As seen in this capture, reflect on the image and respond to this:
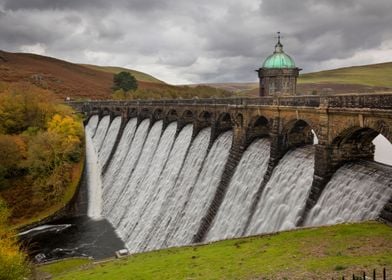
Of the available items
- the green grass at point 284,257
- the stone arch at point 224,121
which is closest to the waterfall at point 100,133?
the stone arch at point 224,121

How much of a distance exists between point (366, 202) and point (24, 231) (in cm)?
5185

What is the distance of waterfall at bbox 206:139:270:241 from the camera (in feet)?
114

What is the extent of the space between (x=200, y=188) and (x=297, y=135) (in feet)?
50.6

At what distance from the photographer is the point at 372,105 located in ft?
74.6

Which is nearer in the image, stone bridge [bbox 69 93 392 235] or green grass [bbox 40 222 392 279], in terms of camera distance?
green grass [bbox 40 222 392 279]

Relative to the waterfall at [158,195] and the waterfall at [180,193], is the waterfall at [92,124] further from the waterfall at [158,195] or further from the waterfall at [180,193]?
the waterfall at [180,193]

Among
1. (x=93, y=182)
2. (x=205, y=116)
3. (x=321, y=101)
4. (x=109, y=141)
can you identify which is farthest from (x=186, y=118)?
(x=321, y=101)

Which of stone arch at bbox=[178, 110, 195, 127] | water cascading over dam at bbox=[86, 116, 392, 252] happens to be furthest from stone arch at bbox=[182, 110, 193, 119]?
water cascading over dam at bbox=[86, 116, 392, 252]

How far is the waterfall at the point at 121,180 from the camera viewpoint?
203 feet

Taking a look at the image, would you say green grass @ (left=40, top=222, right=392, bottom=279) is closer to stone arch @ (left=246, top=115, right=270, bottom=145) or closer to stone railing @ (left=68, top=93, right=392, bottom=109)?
stone railing @ (left=68, top=93, right=392, bottom=109)

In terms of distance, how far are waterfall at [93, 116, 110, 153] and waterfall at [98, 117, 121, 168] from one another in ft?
4.69

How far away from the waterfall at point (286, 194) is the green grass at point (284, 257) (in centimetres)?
446

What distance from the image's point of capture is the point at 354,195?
2345 cm

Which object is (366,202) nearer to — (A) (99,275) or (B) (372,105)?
(B) (372,105)
